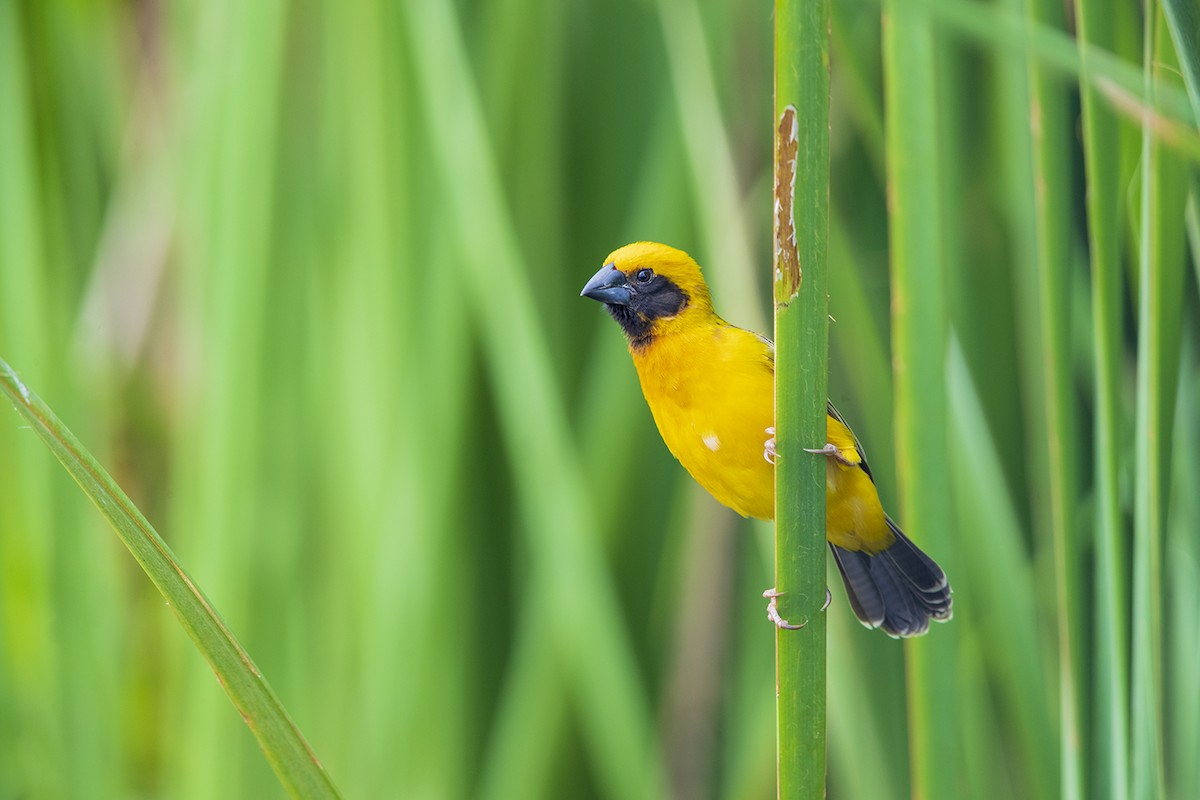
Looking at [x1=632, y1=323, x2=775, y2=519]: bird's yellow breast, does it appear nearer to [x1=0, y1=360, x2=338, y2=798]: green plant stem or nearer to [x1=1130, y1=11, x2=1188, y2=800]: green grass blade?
[x1=1130, y1=11, x2=1188, y2=800]: green grass blade

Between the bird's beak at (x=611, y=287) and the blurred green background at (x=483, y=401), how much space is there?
0.24 meters

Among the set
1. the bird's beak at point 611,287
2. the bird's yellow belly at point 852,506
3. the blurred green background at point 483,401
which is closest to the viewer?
the bird's beak at point 611,287

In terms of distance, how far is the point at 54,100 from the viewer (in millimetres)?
1403

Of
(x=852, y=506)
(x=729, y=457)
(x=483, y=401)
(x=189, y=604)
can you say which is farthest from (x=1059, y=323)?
(x=483, y=401)

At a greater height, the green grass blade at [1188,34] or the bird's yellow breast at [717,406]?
the green grass blade at [1188,34]

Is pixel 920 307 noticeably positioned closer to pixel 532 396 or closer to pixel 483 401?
pixel 532 396

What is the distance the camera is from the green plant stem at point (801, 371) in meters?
0.45

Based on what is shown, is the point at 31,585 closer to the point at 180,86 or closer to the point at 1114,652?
the point at 180,86

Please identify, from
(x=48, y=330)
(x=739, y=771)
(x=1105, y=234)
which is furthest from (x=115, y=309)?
(x=1105, y=234)

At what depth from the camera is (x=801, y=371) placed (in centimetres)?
48

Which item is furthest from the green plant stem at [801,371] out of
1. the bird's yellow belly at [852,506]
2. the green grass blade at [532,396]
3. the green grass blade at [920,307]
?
the green grass blade at [532,396]

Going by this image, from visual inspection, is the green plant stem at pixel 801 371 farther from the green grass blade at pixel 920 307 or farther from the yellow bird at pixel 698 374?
the yellow bird at pixel 698 374

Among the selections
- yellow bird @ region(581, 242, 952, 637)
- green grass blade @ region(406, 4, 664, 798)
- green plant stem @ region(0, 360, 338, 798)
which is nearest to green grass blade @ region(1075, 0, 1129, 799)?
yellow bird @ region(581, 242, 952, 637)

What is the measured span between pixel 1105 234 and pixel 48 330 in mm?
1098
